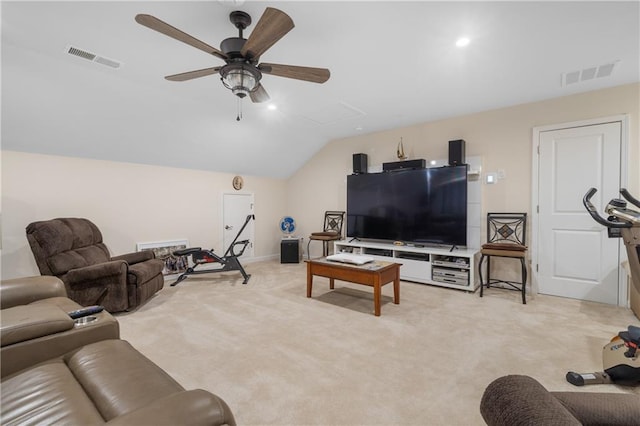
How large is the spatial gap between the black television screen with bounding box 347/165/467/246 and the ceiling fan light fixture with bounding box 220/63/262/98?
10.2 feet

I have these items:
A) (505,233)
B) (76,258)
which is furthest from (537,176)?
(76,258)

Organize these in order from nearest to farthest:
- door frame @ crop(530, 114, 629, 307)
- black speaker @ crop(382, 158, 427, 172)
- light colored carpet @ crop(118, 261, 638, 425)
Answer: light colored carpet @ crop(118, 261, 638, 425), door frame @ crop(530, 114, 629, 307), black speaker @ crop(382, 158, 427, 172)

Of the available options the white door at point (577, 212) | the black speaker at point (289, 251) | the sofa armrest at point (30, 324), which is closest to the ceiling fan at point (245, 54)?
the sofa armrest at point (30, 324)

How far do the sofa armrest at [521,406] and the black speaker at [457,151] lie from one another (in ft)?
12.8

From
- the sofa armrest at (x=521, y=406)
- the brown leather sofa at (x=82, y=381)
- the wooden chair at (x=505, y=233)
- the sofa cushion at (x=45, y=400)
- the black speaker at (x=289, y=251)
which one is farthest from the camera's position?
the black speaker at (x=289, y=251)

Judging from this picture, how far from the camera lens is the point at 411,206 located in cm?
457

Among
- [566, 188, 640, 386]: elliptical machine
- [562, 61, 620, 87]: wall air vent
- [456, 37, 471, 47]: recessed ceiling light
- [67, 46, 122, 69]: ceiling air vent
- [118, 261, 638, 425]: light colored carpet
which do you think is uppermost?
[562, 61, 620, 87]: wall air vent

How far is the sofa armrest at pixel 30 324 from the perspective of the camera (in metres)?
1.28

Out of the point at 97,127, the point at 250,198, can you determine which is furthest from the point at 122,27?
the point at 250,198

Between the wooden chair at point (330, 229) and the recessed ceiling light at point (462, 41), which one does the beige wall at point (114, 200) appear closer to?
the wooden chair at point (330, 229)

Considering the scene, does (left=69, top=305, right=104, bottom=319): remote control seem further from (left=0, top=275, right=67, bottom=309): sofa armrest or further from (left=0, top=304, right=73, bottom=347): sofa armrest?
(left=0, top=275, right=67, bottom=309): sofa armrest

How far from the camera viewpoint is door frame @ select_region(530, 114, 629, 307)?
330 centimetres

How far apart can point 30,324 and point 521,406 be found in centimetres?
198

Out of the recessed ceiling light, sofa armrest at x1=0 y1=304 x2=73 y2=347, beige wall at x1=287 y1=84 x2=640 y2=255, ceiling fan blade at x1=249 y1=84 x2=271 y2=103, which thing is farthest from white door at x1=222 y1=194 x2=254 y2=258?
the recessed ceiling light
